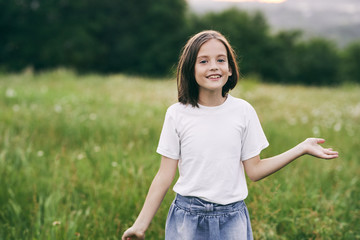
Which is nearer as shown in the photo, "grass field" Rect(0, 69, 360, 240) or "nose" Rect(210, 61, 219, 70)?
"nose" Rect(210, 61, 219, 70)

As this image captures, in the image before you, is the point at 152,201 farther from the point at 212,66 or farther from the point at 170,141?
the point at 212,66

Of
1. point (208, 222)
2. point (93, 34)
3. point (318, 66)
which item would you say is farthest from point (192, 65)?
point (318, 66)

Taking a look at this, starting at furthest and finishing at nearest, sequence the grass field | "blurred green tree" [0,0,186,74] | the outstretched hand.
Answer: "blurred green tree" [0,0,186,74] < the grass field < the outstretched hand

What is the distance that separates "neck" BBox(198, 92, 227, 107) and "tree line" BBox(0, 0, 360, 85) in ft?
56.5

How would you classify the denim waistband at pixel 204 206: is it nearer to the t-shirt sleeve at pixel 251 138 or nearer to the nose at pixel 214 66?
the t-shirt sleeve at pixel 251 138

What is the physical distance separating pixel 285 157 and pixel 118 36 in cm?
3018

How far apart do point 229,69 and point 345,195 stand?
2.05 metres

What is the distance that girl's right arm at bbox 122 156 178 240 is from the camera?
5.19 ft

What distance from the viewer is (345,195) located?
122 inches

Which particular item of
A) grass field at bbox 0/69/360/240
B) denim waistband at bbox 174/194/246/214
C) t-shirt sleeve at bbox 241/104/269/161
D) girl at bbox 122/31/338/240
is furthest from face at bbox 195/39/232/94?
grass field at bbox 0/69/360/240

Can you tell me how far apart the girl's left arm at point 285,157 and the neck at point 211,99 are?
1.06ft

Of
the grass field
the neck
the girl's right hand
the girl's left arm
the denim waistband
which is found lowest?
the grass field

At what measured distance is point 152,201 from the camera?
1.62 meters

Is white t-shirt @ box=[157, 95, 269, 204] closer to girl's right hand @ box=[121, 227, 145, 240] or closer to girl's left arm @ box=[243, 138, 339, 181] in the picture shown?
girl's left arm @ box=[243, 138, 339, 181]
